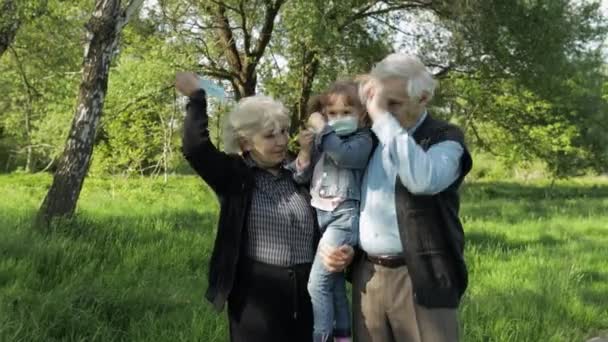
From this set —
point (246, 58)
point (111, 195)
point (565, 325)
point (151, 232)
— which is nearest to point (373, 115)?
point (565, 325)

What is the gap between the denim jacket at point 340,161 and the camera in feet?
8.95

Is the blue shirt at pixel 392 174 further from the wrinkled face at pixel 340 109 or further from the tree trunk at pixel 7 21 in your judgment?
the tree trunk at pixel 7 21

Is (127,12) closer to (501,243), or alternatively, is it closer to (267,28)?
(501,243)

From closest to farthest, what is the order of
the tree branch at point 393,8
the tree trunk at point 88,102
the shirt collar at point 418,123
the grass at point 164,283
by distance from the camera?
the shirt collar at point 418,123 < the grass at point 164,283 < the tree trunk at point 88,102 < the tree branch at point 393,8

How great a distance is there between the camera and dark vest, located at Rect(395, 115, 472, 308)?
2555 mm

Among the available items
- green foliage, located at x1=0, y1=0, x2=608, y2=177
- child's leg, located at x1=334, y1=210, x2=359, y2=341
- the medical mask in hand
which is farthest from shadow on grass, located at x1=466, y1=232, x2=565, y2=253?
the medical mask in hand

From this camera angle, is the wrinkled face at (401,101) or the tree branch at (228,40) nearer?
the wrinkled face at (401,101)

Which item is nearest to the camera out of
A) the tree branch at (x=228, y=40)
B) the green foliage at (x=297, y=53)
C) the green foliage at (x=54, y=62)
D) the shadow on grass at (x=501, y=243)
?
the shadow on grass at (x=501, y=243)

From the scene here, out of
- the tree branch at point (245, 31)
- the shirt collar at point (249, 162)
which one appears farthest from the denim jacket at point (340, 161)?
the tree branch at point (245, 31)

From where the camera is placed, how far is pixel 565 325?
5469mm

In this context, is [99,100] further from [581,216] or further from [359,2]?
[581,216]

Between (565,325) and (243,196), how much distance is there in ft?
12.0

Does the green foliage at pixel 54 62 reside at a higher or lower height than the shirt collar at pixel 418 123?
higher

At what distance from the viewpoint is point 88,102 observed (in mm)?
7785
